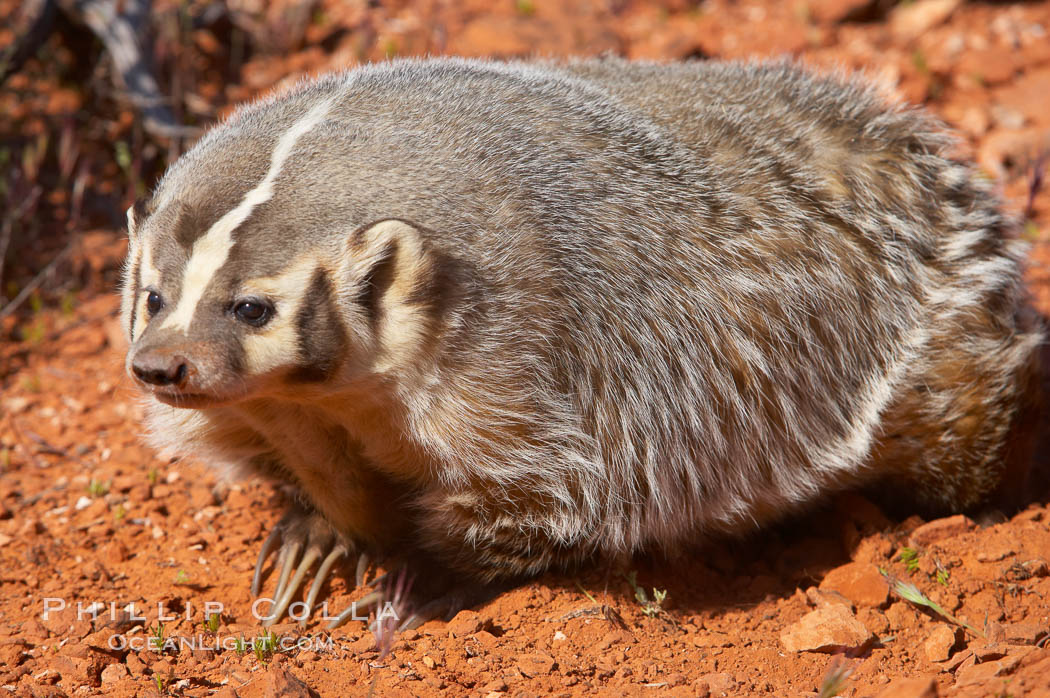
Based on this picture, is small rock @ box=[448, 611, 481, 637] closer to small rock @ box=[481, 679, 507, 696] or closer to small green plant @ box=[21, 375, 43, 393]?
small rock @ box=[481, 679, 507, 696]

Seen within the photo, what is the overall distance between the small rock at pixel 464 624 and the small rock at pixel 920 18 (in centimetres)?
352

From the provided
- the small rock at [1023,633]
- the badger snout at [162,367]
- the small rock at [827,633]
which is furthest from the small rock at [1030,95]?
the badger snout at [162,367]

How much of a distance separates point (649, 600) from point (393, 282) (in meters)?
1.01

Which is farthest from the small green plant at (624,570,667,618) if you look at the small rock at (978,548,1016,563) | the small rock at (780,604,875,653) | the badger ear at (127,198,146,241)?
the badger ear at (127,198,146,241)

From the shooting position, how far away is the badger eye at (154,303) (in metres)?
2.00

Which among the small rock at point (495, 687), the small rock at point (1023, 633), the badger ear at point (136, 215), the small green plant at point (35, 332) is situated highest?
the badger ear at point (136, 215)

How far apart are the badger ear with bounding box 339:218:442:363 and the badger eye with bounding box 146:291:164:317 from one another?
32 cm

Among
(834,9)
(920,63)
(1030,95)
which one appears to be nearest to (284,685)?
(920,63)

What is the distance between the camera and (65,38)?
4.26m

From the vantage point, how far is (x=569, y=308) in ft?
7.37

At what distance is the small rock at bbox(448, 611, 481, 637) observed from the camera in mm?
2365

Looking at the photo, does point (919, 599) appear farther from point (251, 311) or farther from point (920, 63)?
point (920, 63)

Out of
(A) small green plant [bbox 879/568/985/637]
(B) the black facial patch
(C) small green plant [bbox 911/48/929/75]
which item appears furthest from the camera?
(C) small green plant [bbox 911/48/929/75]

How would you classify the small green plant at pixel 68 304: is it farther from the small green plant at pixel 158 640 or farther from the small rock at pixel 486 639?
the small rock at pixel 486 639
